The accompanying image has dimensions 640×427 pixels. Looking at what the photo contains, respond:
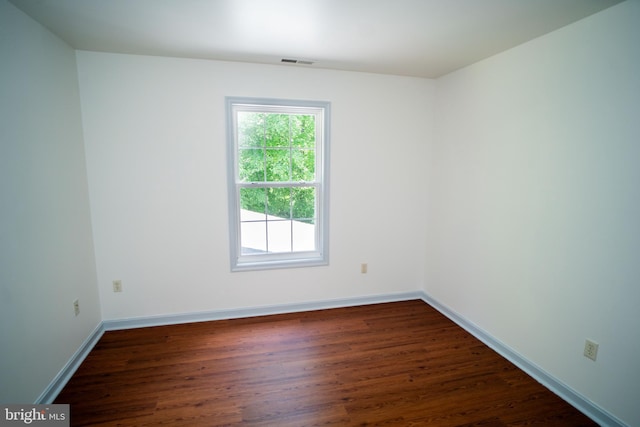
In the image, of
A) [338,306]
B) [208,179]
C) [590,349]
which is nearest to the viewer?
[590,349]

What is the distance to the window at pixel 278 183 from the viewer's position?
291 cm

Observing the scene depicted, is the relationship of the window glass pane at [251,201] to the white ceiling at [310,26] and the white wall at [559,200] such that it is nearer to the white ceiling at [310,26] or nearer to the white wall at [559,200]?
the white ceiling at [310,26]

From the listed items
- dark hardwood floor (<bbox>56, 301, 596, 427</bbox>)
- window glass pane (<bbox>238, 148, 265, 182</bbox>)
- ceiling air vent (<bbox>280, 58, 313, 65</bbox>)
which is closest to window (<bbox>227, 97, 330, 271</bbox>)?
window glass pane (<bbox>238, 148, 265, 182</bbox>)

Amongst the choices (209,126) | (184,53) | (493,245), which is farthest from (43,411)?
(493,245)

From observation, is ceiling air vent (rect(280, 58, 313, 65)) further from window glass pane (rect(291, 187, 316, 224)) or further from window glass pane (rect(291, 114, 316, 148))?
window glass pane (rect(291, 187, 316, 224))

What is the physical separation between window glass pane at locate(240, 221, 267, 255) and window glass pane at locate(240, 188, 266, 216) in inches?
3.1

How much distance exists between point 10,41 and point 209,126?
4.21 feet

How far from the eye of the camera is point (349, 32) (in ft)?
6.73

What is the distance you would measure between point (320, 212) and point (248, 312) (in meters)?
1.24

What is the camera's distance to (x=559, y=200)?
203 centimetres

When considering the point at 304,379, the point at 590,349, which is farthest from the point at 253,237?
the point at 590,349

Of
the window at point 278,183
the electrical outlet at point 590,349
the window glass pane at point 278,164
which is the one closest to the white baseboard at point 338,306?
the electrical outlet at point 590,349

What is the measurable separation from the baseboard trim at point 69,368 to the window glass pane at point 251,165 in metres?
1.83

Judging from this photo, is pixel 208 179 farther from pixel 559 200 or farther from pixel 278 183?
pixel 559 200
